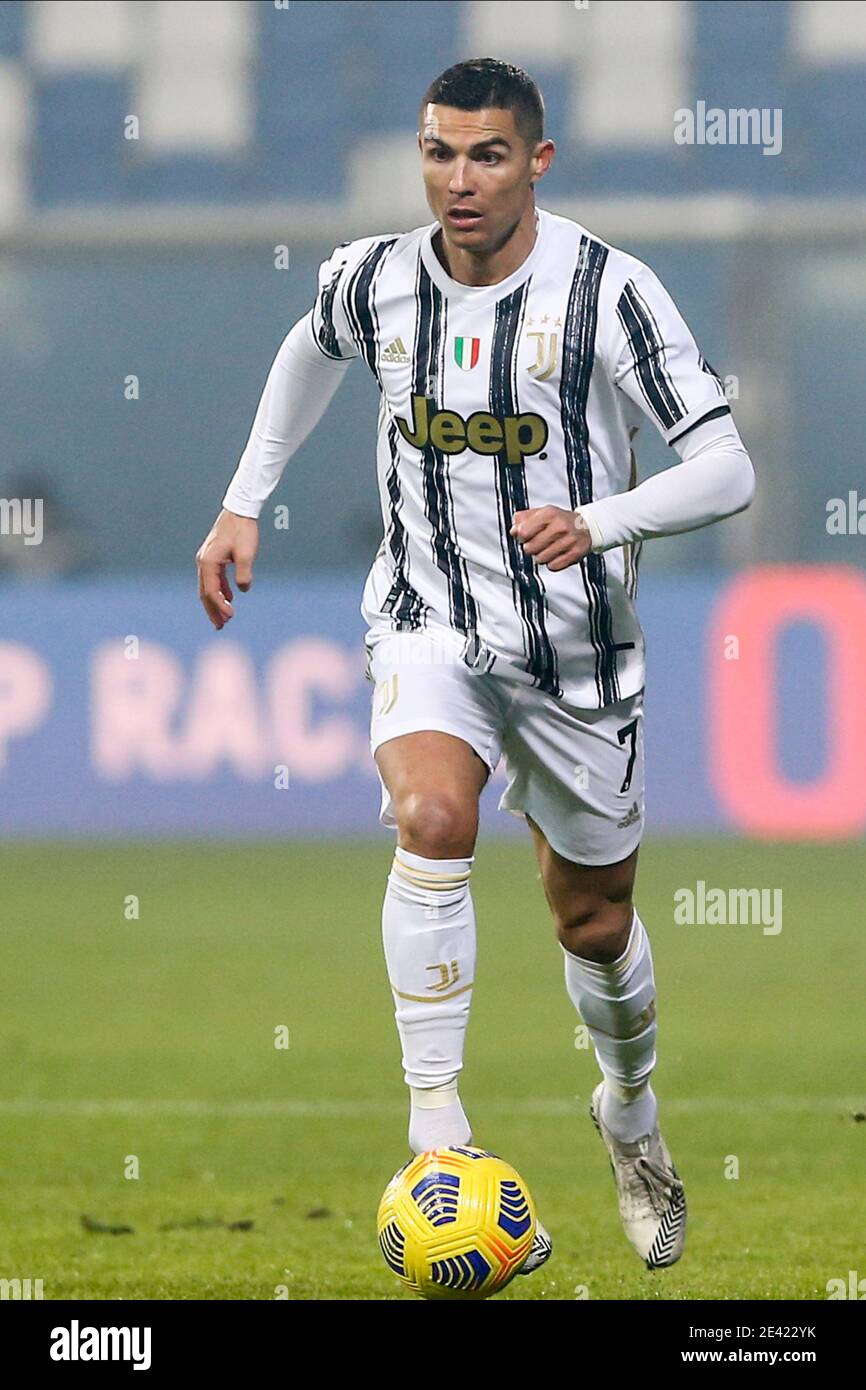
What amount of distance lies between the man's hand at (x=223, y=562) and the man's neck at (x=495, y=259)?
0.61 metres

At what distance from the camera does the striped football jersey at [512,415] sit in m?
3.91

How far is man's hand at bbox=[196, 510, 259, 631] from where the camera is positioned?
4.13 metres

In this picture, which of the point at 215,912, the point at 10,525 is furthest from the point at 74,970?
the point at 10,525

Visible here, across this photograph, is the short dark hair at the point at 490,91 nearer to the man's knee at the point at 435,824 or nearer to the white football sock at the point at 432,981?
the man's knee at the point at 435,824

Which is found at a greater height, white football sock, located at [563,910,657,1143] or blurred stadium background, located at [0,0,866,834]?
blurred stadium background, located at [0,0,866,834]

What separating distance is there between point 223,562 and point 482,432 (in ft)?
1.81

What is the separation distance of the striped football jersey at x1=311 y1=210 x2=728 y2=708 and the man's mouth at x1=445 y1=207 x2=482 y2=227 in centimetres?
16

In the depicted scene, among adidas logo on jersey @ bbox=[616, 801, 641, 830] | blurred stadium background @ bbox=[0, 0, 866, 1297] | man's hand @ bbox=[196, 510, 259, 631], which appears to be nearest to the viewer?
man's hand @ bbox=[196, 510, 259, 631]

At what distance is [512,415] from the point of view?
3.95 metres

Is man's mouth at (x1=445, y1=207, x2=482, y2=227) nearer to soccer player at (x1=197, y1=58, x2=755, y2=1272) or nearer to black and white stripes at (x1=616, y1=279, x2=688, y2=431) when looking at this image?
soccer player at (x1=197, y1=58, x2=755, y2=1272)

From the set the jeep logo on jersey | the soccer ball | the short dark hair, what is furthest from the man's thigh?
the short dark hair

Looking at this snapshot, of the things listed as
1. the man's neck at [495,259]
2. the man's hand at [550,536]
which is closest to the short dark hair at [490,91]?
the man's neck at [495,259]

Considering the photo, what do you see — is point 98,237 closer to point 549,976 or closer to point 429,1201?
point 549,976
